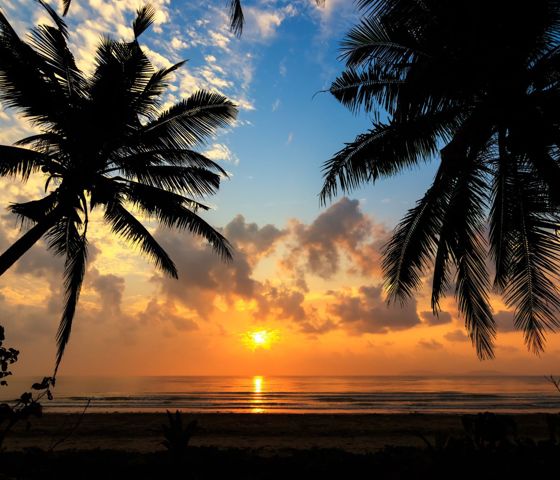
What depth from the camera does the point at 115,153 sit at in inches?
424

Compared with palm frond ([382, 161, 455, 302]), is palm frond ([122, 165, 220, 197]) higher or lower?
higher

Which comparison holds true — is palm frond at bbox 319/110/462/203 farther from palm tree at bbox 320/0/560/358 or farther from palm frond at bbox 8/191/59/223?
palm frond at bbox 8/191/59/223

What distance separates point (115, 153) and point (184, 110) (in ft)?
6.51

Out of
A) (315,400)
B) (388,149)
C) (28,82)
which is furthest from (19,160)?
(315,400)

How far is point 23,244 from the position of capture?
318 inches
